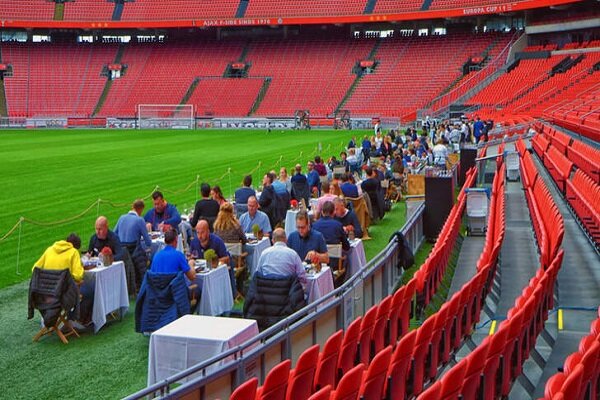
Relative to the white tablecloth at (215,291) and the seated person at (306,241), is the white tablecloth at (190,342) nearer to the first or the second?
the white tablecloth at (215,291)

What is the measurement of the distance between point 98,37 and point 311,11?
20.3m

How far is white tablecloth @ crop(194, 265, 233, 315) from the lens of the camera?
32.1ft

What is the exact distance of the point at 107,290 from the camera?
10.0m

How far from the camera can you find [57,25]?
64188mm

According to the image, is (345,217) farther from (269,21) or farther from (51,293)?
(269,21)

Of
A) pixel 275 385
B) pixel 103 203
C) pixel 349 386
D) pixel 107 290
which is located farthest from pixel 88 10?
pixel 349 386

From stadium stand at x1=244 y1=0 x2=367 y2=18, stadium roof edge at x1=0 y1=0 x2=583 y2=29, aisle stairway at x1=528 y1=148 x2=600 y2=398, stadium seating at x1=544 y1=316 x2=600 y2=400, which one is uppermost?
stadium stand at x1=244 y1=0 x2=367 y2=18

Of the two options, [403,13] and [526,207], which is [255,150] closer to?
[526,207]

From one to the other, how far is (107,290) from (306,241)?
2.67m

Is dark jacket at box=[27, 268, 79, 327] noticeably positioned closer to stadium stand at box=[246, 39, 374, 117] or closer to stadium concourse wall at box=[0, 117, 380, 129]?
stadium concourse wall at box=[0, 117, 380, 129]

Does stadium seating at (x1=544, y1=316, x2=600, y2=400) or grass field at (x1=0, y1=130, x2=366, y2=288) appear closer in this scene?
stadium seating at (x1=544, y1=316, x2=600, y2=400)

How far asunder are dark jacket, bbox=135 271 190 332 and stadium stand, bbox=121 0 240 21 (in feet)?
186

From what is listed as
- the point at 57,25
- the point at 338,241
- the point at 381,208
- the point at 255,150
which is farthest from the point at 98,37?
the point at 338,241

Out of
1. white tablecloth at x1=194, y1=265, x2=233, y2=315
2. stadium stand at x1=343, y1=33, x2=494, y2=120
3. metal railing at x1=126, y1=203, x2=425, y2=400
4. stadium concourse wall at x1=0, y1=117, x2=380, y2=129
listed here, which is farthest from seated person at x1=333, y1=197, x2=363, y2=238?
stadium concourse wall at x1=0, y1=117, x2=380, y2=129
